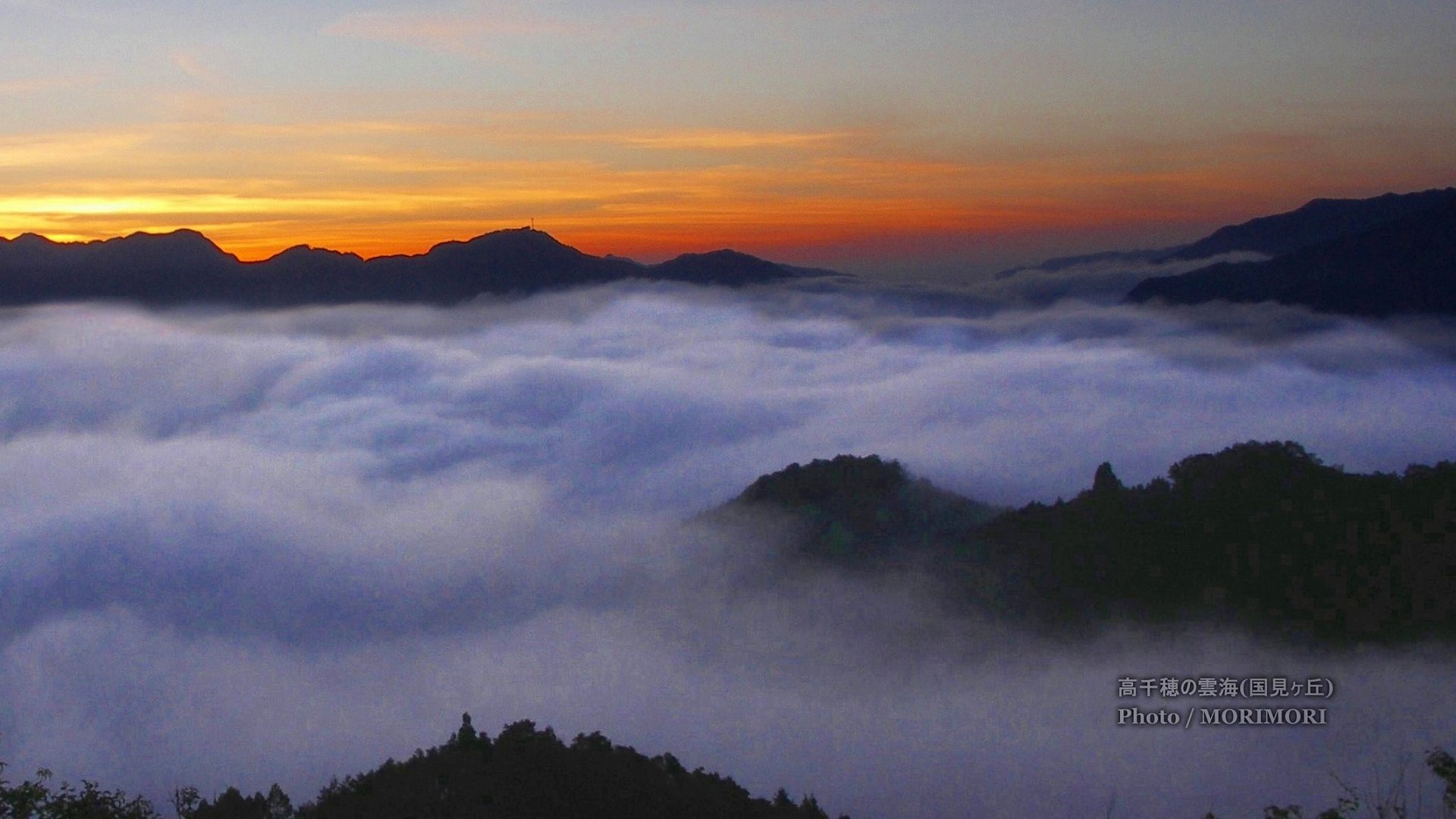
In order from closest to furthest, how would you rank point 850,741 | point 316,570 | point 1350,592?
1. point 1350,592
2. point 850,741
3. point 316,570

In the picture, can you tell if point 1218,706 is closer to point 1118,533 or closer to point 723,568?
point 1118,533

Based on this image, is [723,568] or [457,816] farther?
[723,568]

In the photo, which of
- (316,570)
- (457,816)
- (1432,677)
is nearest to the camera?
(457,816)

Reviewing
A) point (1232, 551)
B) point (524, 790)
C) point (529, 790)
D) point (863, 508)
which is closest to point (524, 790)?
point (524, 790)

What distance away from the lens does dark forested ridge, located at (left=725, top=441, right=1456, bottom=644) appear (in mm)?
73188

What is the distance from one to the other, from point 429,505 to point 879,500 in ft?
352

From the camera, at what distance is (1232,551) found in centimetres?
7938

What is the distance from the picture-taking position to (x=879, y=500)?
104 m

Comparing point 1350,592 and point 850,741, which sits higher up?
point 1350,592

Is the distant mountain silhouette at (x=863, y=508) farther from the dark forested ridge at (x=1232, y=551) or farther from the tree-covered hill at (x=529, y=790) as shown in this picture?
the tree-covered hill at (x=529, y=790)

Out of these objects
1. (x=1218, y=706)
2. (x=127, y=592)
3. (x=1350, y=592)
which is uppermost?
(x=1218, y=706)

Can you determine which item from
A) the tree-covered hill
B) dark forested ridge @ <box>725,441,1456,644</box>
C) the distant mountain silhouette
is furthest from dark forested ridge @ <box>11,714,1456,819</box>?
the distant mountain silhouette

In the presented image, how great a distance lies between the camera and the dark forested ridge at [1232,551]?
240 ft

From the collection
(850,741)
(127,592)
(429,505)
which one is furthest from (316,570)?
(850,741)
